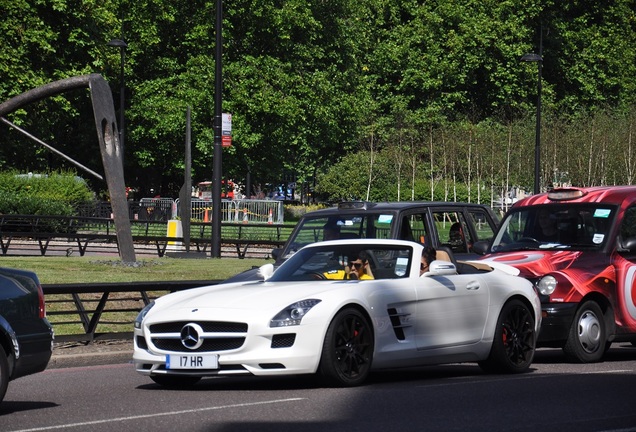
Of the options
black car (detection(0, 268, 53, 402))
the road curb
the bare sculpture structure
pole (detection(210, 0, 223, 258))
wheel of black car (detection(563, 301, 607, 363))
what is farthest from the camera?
pole (detection(210, 0, 223, 258))

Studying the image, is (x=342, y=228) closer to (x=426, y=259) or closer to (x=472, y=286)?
(x=426, y=259)

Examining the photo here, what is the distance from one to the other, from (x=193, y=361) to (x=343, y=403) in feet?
5.44

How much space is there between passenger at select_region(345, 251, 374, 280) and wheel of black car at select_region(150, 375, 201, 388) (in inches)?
73.7

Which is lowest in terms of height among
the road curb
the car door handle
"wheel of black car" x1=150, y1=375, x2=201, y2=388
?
the road curb

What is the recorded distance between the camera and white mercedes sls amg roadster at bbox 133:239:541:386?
11820 mm

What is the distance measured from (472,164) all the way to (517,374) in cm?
5546

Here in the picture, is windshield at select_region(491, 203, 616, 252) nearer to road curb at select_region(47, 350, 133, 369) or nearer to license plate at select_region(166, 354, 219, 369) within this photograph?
road curb at select_region(47, 350, 133, 369)

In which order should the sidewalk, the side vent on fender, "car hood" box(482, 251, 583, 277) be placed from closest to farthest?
the side vent on fender, "car hood" box(482, 251, 583, 277), the sidewalk

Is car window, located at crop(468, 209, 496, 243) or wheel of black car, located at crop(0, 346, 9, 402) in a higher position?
car window, located at crop(468, 209, 496, 243)

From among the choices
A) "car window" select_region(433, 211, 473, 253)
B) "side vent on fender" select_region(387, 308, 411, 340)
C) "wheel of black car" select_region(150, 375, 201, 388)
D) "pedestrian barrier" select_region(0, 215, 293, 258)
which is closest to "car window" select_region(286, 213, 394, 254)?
"car window" select_region(433, 211, 473, 253)

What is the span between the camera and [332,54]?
64.8m

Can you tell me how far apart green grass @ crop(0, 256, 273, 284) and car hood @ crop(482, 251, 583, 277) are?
13.0m

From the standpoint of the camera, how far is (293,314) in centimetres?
1186

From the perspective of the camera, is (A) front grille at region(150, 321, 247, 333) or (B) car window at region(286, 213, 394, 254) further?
(B) car window at region(286, 213, 394, 254)
